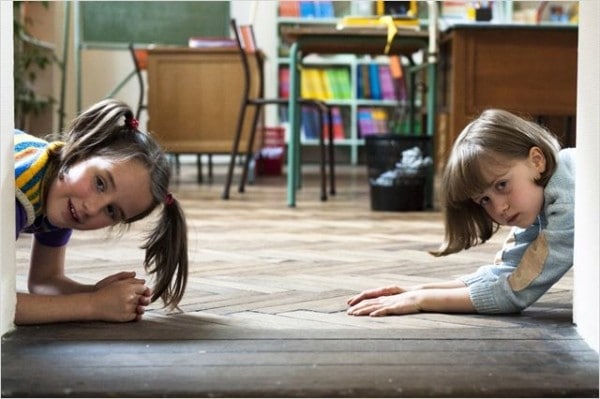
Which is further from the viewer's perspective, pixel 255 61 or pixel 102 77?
pixel 102 77

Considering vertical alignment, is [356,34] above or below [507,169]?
above

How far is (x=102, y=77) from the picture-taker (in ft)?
26.5

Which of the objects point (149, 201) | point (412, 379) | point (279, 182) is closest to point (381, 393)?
point (412, 379)

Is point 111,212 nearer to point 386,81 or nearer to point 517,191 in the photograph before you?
point 517,191

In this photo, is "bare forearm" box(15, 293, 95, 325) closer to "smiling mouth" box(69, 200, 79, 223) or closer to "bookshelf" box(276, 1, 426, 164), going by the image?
"smiling mouth" box(69, 200, 79, 223)

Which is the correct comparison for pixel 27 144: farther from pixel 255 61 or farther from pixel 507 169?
pixel 255 61

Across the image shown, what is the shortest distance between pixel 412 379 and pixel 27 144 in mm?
897

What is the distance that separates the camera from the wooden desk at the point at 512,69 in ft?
14.5

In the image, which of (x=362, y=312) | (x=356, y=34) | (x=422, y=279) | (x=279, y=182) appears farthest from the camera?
(x=279, y=182)

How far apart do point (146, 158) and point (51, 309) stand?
0.31 metres

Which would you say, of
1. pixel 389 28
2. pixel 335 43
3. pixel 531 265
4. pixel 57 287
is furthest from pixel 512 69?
pixel 57 287

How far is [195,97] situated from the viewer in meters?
5.72

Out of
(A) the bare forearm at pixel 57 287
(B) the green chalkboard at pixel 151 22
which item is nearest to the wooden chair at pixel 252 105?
(B) the green chalkboard at pixel 151 22

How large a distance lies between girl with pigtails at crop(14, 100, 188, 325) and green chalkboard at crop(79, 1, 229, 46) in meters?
6.07
